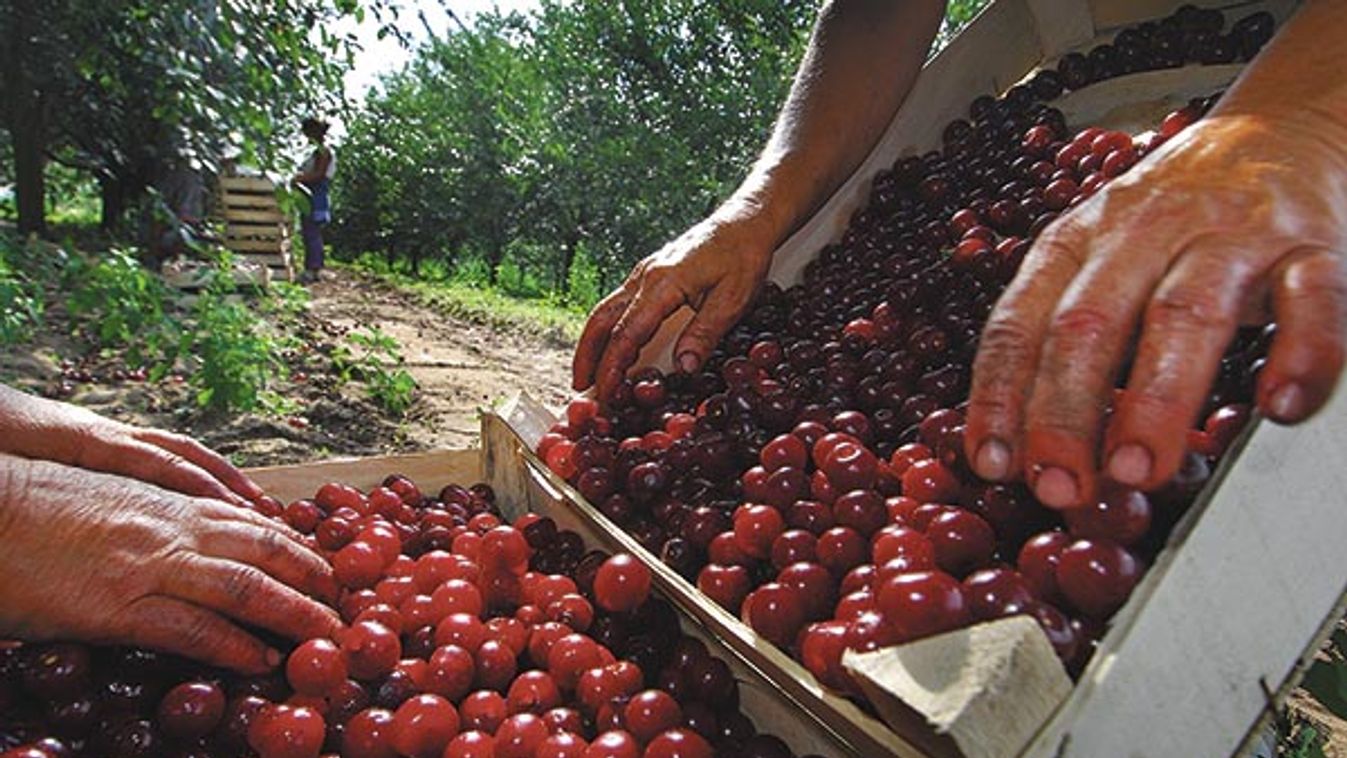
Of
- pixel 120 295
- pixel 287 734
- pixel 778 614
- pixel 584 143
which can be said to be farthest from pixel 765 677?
pixel 584 143

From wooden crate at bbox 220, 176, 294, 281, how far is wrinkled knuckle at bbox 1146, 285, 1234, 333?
12010 millimetres

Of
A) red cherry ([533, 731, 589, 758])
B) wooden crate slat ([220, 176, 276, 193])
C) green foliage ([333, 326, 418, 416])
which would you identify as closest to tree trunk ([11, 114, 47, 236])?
wooden crate slat ([220, 176, 276, 193])

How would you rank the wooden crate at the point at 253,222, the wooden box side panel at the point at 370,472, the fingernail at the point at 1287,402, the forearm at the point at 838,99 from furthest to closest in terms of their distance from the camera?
1. the wooden crate at the point at 253,222
2. the forearm at the point at 838,99
3. the wooden box side panel at the point at 370,472
4. the fingernail at the point at 1287,402

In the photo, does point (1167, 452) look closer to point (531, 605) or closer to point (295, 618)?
point (531, 605)

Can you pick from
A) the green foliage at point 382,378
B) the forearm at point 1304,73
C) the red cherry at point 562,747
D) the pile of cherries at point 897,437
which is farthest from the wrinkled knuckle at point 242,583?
the green foliage at point 382,378

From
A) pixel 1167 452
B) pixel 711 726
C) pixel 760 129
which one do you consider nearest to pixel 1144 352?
pixel 1167 452

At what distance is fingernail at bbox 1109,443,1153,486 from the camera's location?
75 cm

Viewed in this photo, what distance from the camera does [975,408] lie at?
844 millimetres

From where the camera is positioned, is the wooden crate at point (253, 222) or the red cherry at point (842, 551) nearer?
the red cherry at point (842, 551)

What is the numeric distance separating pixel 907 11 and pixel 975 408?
208 centimetres

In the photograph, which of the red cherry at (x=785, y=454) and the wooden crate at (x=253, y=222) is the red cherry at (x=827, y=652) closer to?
the red cherry at (x=785, y=454)

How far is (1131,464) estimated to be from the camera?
75cm

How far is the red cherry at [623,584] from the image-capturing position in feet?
4.38

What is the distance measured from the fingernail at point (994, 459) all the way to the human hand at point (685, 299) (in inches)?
48.2
